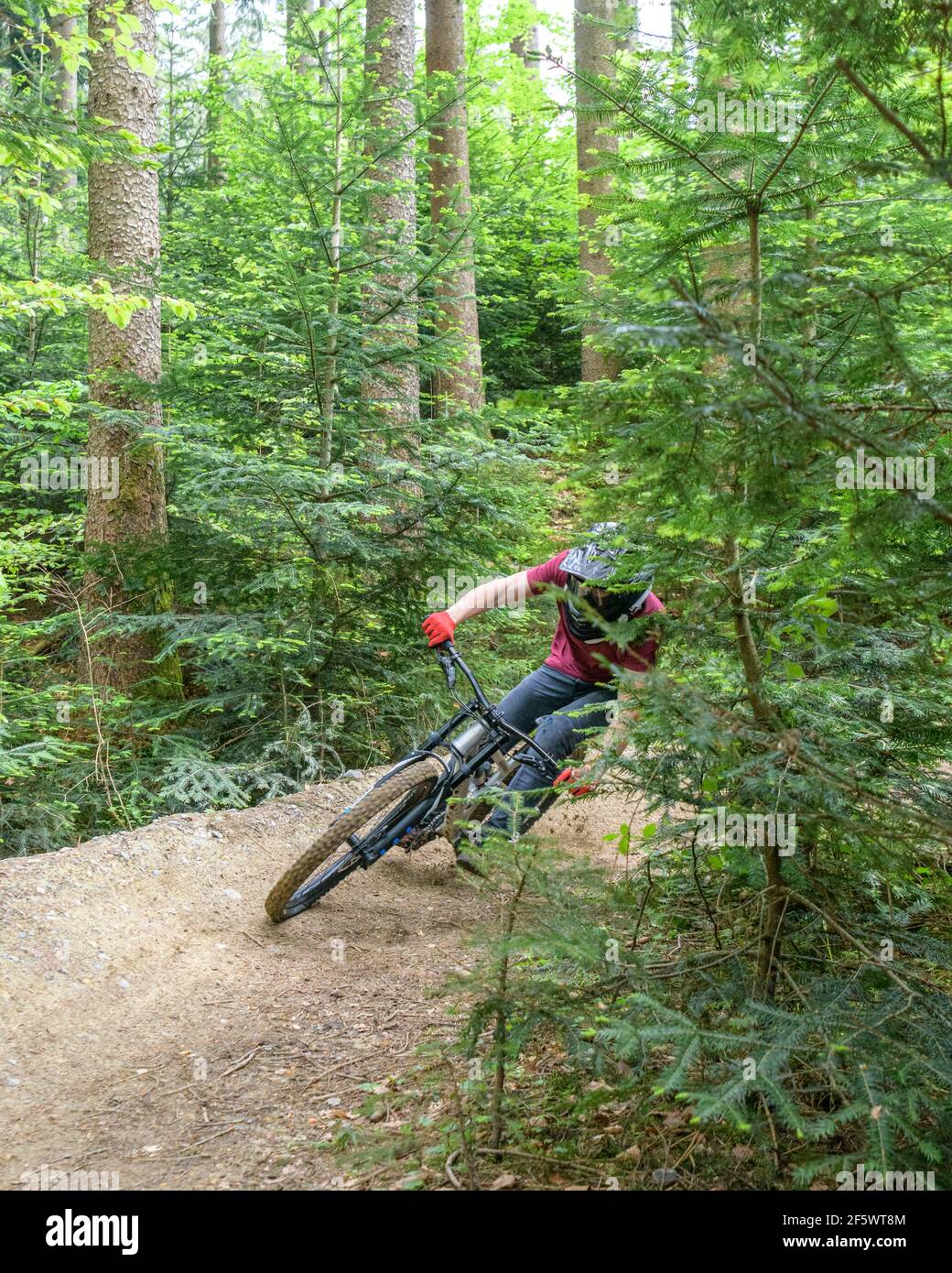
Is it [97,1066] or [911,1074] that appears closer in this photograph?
[911,1074]

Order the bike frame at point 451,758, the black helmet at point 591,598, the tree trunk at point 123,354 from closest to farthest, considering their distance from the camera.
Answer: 1. the black helmet at point 591,598
2. the bike frame at point 451,758
3. the tree trunk at point 123,354

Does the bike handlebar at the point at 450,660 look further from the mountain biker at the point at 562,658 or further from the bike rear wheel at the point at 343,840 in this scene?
the bike rear wheel at the point at 343,840

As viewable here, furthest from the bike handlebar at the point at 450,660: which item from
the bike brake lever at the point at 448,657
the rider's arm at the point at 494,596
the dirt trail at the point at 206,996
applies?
Result: the dirt trail at the point at 206,996

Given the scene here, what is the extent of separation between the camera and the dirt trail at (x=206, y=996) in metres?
3.47

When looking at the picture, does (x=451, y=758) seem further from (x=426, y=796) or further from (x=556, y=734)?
(x=556, y=734)

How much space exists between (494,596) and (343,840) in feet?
5.26

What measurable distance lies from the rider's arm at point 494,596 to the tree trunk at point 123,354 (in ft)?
11.8

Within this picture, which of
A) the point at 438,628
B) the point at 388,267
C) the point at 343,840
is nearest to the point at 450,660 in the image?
the point at 438,628

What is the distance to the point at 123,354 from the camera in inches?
327

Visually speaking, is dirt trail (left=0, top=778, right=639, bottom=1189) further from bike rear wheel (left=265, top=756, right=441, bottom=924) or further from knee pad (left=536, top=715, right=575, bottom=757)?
knee pad (left=536, top=715, right=575, bottom=757)

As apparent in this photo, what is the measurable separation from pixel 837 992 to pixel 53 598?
10.1 m

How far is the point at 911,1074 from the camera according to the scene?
8.19ft

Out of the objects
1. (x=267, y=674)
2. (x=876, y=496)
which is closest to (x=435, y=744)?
(x=267, y=674)

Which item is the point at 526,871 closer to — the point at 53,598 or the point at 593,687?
the point at 593,687
